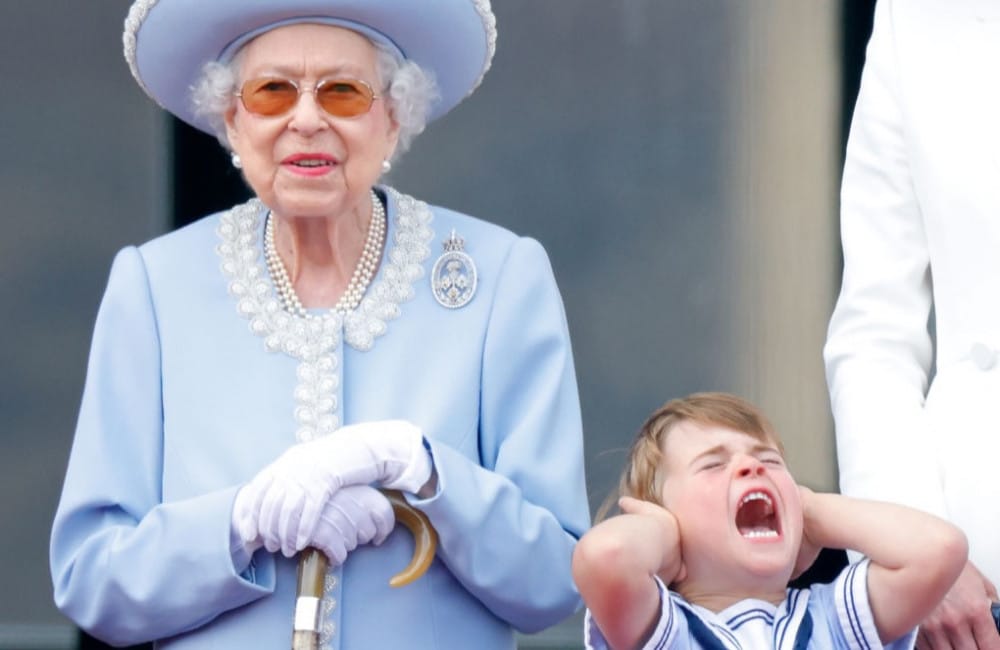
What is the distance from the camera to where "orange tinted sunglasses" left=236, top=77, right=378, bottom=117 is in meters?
3.94

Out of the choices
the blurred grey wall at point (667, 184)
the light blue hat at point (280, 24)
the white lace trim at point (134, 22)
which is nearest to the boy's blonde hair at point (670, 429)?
the light blue hat at point (280, 24)

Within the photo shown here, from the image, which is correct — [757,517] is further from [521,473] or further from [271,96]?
[271,96]

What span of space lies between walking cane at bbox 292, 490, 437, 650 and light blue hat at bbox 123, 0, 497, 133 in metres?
0.75

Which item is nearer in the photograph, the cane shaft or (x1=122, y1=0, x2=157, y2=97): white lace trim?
the cane shaft

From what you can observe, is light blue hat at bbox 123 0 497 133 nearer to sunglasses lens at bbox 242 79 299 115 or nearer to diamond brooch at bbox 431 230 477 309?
sunglasses lens at bbox 242 79 299 115

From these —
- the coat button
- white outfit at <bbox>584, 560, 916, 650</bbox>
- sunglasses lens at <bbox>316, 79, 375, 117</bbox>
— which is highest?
sunglasses lens at <bbox>316, 79, 375, 117</bbox>

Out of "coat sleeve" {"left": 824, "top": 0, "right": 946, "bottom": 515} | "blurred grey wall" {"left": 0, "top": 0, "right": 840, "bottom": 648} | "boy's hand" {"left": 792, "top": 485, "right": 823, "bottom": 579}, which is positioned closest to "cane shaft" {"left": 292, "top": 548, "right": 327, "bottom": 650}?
"boy's hand" {"left": 792, "top": 485, "right": 823, "bottom": 579}

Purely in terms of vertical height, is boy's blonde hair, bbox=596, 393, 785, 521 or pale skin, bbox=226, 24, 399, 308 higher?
pale skin, bbox=226, 24, 399, 308

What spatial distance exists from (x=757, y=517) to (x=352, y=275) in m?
0.76

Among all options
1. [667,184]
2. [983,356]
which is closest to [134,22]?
[983,356]

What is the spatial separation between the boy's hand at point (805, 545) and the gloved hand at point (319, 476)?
1.88 feet

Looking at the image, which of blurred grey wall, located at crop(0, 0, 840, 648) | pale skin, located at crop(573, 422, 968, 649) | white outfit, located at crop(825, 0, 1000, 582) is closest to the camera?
pale skin, located at crop(573, 422, 968, 649)

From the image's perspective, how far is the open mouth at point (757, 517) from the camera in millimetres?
3781

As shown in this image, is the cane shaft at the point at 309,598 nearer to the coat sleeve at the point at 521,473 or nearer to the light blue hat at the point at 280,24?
the coat sleeve at the point at 521,473
